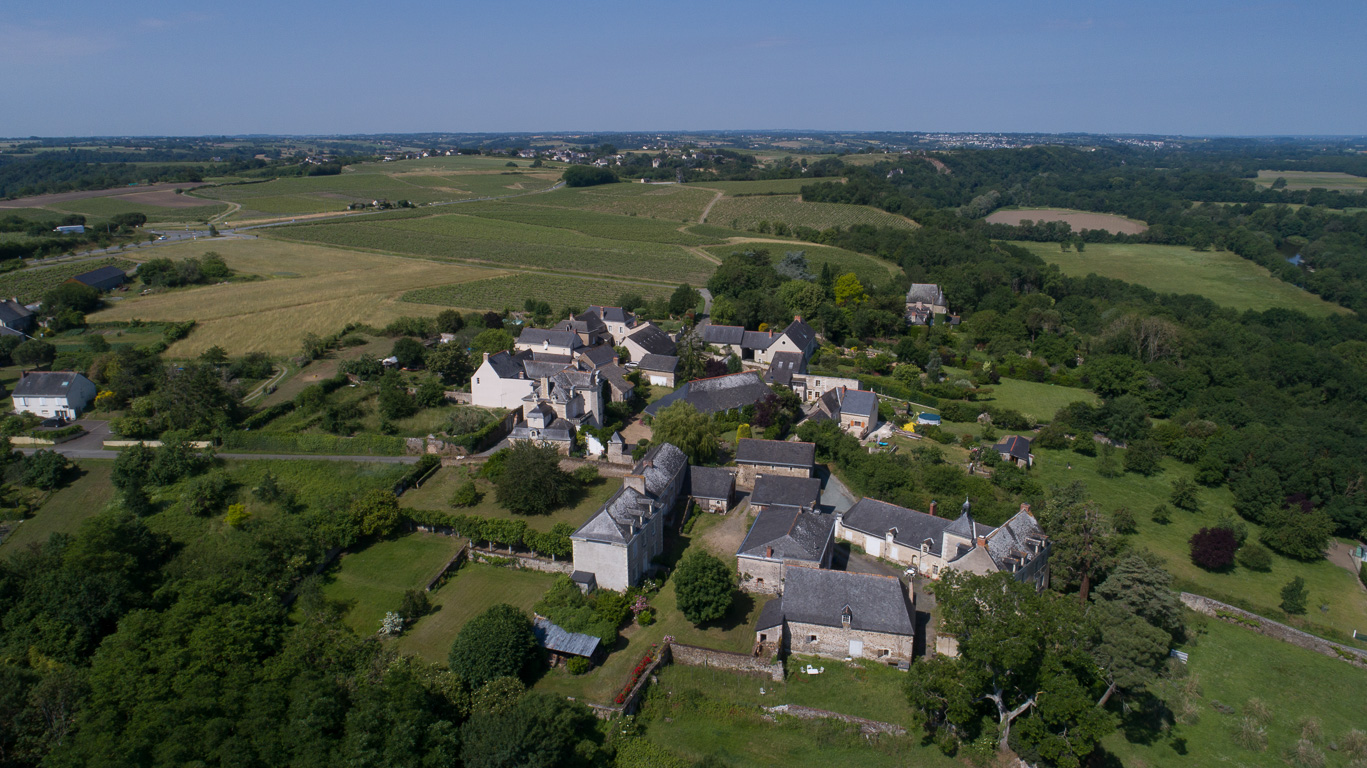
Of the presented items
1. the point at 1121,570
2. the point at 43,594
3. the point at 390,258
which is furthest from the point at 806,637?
the point at 390,258

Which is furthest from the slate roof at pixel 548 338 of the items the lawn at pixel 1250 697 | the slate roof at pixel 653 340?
the lawn at pixel 1250 697

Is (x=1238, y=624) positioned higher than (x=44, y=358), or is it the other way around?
(x=44, y=358)

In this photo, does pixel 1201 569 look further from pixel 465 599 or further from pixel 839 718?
pixel 465 599

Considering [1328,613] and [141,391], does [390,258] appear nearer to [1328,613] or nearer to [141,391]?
[141,391]

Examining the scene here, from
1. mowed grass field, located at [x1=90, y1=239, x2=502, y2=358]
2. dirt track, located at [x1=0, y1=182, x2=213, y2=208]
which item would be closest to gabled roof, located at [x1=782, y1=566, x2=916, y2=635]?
mowed grass field, located at [x1=90, y1=239, x2=502, y2=358]

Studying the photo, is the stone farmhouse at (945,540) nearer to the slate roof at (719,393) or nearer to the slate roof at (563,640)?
the slate roof at (563,640)

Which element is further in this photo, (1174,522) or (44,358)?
(44,358)
